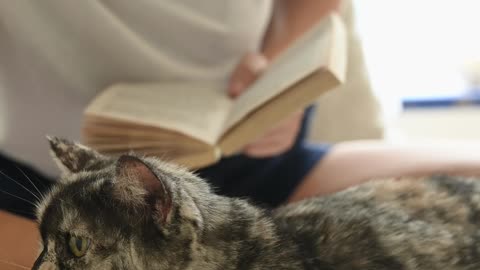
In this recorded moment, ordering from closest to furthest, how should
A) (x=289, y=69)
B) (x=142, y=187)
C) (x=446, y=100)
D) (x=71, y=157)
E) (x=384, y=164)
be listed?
(x=142, y=187), (x=71, y=157), (x=289, y=69), (x=384, y=164), (x=446, y=100)

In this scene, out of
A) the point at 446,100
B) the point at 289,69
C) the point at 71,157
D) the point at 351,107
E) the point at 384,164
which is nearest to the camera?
the point at 71,157

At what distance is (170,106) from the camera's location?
2.64 feet

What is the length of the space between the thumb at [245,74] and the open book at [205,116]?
0.38 ft

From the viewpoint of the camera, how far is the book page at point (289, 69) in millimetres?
696

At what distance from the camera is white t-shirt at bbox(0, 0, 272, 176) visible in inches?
Answer: 31.0

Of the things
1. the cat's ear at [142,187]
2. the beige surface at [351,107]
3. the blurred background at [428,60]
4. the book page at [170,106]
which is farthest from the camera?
the blurred background at [428,60]

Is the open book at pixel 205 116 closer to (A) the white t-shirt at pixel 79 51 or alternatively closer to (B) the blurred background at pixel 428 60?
(A) the white t-shirt at pixel 79 51

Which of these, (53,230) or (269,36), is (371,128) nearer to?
(269,36)

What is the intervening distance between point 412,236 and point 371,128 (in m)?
0.76

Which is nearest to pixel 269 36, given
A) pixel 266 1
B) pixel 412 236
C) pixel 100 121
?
pixel 266 1

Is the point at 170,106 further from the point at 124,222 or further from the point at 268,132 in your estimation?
the point at 124,222

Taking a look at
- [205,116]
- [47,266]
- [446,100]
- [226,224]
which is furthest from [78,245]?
[446,100]

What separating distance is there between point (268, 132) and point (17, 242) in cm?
43

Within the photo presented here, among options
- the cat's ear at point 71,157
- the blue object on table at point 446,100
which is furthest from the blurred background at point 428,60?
the cat's ear at point 71,157
